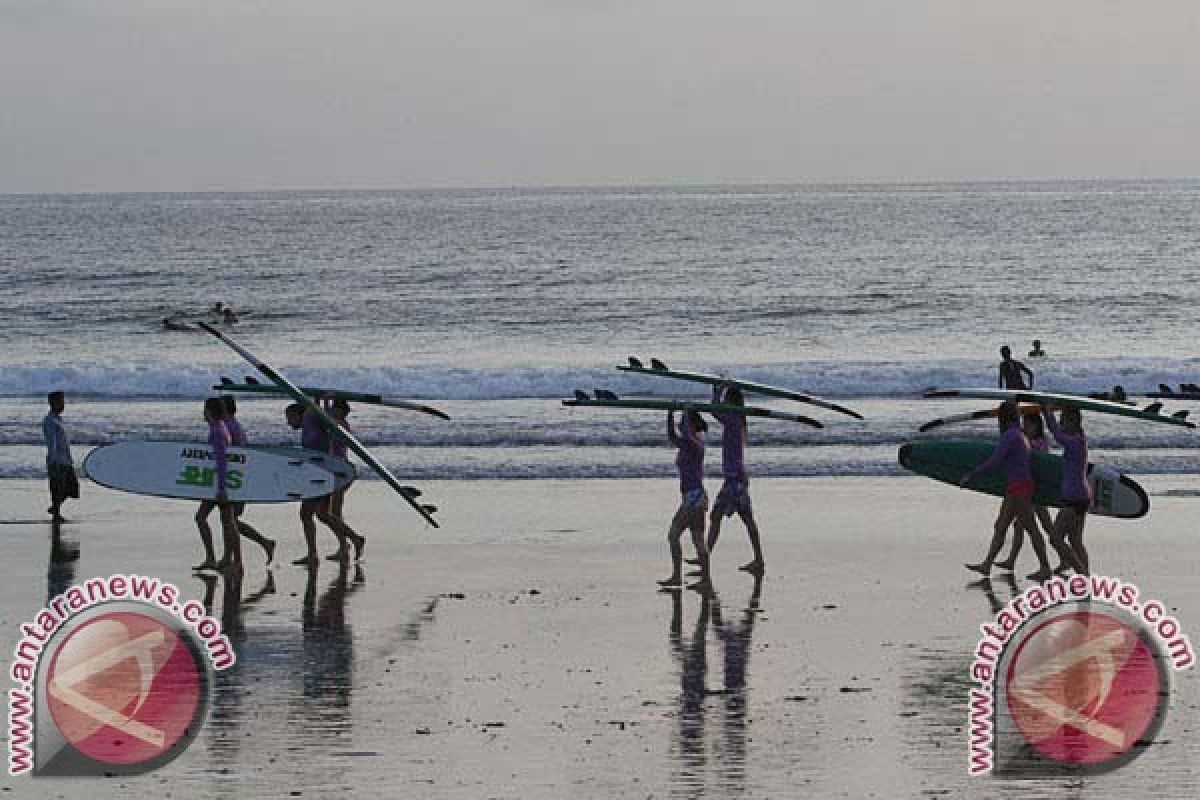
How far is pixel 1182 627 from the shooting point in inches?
611

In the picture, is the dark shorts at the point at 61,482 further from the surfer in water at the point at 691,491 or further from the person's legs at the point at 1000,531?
the person's legs at the point at 1000,531

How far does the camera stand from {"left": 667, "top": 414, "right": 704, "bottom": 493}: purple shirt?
1795 cm

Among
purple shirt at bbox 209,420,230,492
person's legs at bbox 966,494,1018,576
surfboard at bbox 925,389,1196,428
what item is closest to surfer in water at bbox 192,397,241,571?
purple shirt at bbox 209,420,230,492

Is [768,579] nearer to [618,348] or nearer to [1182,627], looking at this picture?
[1182,627]

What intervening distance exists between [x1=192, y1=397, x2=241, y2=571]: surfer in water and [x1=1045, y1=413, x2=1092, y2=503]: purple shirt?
767cm

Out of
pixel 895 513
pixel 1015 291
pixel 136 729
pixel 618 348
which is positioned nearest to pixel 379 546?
pixel 895 513

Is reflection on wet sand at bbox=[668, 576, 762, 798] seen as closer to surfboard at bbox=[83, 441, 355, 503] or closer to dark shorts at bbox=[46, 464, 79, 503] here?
surfboard at bbox=[83, 441, 355, 503]

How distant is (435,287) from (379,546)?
59.5 meters

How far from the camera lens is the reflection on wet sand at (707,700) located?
11430mm

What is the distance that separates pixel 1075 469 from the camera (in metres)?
17.1

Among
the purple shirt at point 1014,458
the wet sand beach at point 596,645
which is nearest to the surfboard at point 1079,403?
the purple shirt at point 1014,458

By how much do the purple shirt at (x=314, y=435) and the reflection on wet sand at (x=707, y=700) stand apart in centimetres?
424

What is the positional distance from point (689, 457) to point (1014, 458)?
9.89 ft

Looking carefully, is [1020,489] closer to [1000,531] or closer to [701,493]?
[1000,531]
